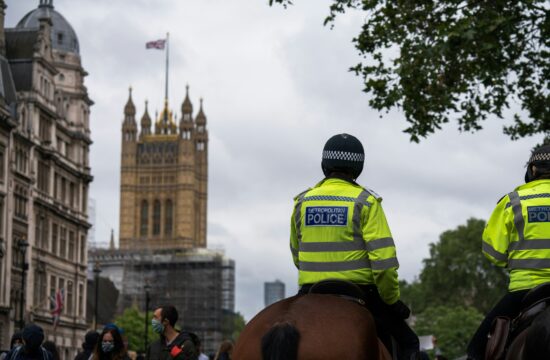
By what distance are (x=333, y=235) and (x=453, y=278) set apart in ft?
341

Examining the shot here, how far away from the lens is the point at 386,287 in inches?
315

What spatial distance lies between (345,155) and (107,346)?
16.8ft

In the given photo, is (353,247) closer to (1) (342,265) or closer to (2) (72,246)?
(1) (342,265)

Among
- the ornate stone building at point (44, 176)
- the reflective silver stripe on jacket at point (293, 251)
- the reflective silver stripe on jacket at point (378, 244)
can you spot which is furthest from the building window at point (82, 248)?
the reflective silver stripe on jacket at point (378, 244)

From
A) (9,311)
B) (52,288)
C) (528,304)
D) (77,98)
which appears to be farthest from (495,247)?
(77,98)

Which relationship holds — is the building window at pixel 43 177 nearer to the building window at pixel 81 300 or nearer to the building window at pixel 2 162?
the building window at pixel 2 162

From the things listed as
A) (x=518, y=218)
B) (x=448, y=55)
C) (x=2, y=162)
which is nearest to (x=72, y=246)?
(x=2, y=162)

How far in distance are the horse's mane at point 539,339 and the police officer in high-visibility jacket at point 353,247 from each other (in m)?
0.89

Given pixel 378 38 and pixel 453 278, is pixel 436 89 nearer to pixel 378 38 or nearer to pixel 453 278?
pixel 378 38

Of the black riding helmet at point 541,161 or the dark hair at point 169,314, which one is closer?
the black riding helmet at point 541,161

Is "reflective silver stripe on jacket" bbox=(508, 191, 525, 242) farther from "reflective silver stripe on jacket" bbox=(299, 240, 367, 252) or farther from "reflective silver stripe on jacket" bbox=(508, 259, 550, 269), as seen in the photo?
"reflective silver stripe on jacket" bbox=(299, 240, 367, 252)

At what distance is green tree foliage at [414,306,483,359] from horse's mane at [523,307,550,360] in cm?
9095

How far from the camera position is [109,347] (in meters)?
12.6

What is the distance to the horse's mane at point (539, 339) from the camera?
7.34 metres
